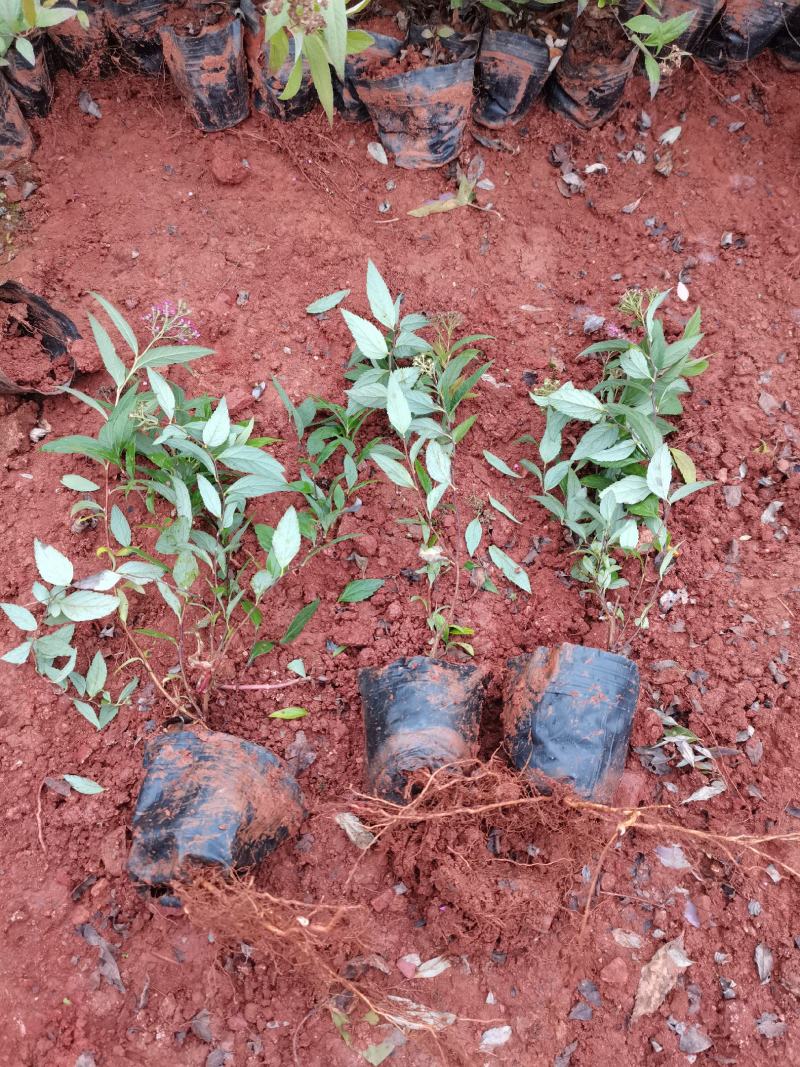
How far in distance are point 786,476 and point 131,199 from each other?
2.32 metres

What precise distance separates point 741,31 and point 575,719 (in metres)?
2.59

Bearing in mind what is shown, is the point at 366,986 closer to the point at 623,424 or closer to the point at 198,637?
the point at 198,637

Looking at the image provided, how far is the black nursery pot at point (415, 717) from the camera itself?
194 centimetres

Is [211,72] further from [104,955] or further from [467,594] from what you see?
[104,955]

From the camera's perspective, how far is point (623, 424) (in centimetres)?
227

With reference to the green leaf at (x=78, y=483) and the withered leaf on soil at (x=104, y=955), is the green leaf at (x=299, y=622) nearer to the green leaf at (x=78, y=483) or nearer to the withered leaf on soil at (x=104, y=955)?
the green leaf at (x=78, y=483)

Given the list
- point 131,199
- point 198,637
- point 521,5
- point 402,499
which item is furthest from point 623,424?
point 131,199

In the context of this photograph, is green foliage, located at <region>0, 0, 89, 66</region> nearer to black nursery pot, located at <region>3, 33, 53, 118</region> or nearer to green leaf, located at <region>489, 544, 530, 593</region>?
black nursery pot, located at <region>3, 33, 53, 118</region>

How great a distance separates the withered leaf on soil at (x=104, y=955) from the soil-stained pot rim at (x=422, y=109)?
2.53m

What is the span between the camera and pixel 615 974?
75.2 inches

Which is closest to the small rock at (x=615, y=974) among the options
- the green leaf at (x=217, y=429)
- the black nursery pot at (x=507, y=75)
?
the green leaf at (x=217, y=429)

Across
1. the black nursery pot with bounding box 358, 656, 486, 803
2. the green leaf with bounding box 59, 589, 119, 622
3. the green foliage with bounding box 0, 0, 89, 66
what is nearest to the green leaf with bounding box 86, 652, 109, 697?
the green leaf with bounding box 59, 589, 119, 622

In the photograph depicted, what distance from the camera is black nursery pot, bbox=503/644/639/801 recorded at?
1935 mm

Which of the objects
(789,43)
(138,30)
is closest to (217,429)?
(138,30)
